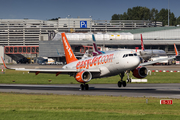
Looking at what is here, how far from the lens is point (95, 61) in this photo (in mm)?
44500

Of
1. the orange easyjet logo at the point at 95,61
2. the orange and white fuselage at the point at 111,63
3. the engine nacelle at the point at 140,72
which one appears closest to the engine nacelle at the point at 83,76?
the orange and white fuselage at the point at 111,63

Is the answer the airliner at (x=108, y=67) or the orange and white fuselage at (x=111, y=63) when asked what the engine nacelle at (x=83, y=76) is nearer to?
the airliner at (x=108, y=67)

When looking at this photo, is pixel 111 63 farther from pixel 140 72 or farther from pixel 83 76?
pixel 140 72

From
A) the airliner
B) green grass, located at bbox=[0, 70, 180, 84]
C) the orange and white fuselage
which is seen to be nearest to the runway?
the airliner

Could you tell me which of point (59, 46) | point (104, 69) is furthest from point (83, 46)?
point (104, 69)

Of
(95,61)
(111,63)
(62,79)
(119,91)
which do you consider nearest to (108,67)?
(111,63)

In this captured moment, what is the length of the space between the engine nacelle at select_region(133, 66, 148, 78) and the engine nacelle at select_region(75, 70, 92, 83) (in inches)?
243

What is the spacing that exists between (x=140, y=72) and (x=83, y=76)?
7.84 meters

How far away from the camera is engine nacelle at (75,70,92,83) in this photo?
134 feet

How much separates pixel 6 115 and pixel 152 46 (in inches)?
6901

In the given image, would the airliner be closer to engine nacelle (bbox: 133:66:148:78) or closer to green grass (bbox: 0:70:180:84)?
engine nacelle (bbox: 133:66:148:78)

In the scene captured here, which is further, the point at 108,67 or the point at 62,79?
the point at 62,79

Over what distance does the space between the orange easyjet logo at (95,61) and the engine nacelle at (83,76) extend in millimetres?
3035

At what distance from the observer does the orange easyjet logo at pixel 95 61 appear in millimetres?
42438
